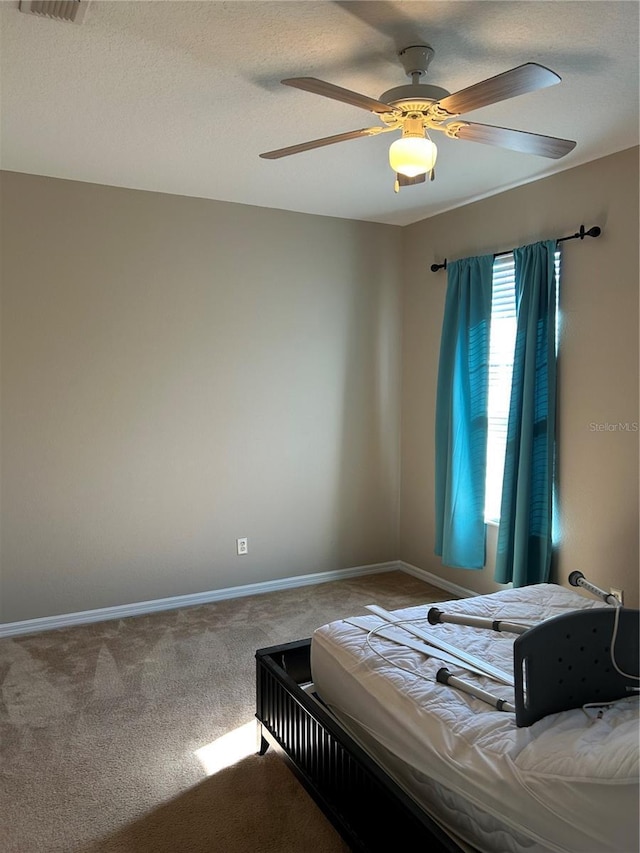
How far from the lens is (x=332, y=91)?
204 centimetres

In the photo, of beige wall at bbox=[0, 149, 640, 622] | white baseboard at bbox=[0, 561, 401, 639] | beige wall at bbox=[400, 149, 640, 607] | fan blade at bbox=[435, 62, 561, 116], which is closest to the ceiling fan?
fan blade at bbox=[435, 62, 561, 116]

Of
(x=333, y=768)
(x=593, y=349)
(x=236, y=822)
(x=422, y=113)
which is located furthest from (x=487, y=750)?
(x=593, y=349)

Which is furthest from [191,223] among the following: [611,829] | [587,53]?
[611,829]

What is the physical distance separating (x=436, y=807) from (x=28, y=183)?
12.1 feet

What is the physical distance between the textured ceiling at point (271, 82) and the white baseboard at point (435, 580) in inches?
104

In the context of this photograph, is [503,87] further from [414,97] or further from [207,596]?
[207,596]

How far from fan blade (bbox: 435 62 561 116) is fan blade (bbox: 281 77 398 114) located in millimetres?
225

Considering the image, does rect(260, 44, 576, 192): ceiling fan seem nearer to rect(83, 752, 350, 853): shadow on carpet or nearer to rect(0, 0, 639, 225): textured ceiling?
rect(0, 0, 639, 225): textured ceiling

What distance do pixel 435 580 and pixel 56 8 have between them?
156 inches

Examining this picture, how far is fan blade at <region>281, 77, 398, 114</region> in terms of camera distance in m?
1.99

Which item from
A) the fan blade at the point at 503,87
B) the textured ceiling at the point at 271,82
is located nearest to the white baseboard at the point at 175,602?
the textured ceiling at the point at 271,82

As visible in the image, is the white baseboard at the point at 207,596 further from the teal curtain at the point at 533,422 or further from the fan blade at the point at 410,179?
the fan blade at the point at 410,179

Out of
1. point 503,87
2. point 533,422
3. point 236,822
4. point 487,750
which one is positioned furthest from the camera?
point 533,422

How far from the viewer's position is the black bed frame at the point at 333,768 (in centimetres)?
176
